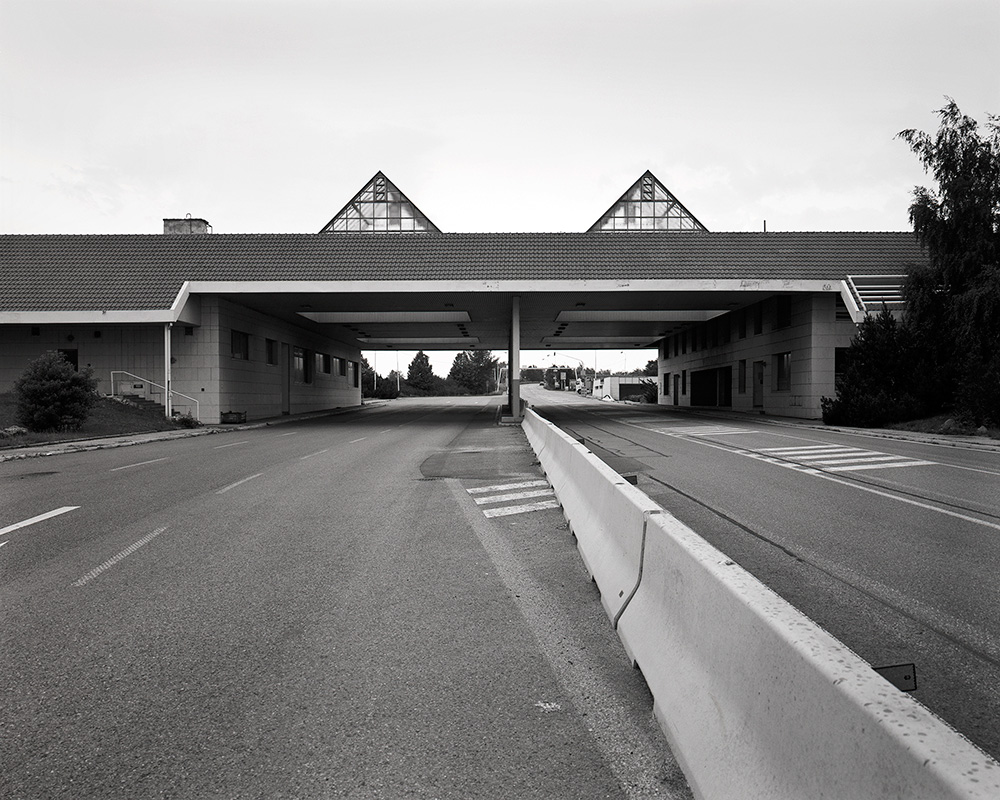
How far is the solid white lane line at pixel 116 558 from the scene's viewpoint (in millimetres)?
5926

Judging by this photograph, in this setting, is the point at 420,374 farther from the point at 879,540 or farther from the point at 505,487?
the point at 879,540

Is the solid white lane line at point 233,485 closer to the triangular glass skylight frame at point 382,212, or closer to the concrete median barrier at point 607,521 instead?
the concrete median barrier at point 607,521

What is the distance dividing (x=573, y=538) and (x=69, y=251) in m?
32.3

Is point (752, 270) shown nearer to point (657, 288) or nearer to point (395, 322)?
point (657, 288)

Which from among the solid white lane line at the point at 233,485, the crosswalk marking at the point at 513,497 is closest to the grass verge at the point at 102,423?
the solid white lane line at the point at 233,485

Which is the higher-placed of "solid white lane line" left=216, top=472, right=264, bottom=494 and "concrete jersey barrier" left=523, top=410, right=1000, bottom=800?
"concrete jersey barrier" left=523, top=410, right=1000, bottom=800

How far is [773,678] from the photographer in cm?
241

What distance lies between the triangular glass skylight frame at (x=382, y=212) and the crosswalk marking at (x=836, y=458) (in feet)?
119

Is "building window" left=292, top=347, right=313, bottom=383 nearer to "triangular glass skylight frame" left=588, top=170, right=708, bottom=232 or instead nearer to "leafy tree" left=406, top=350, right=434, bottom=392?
"triangular glass skylight frame" left=588, top=170, right=708, bottom=232

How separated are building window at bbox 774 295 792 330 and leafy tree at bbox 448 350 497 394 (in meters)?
109

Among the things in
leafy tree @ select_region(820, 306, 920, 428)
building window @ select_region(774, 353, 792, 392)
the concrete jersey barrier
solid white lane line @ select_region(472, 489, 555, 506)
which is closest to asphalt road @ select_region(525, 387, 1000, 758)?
the concrete jersey barrier

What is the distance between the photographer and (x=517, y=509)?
9.41 m

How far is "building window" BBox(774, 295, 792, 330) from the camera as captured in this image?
32625mm

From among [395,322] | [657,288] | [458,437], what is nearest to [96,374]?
[395,322]
